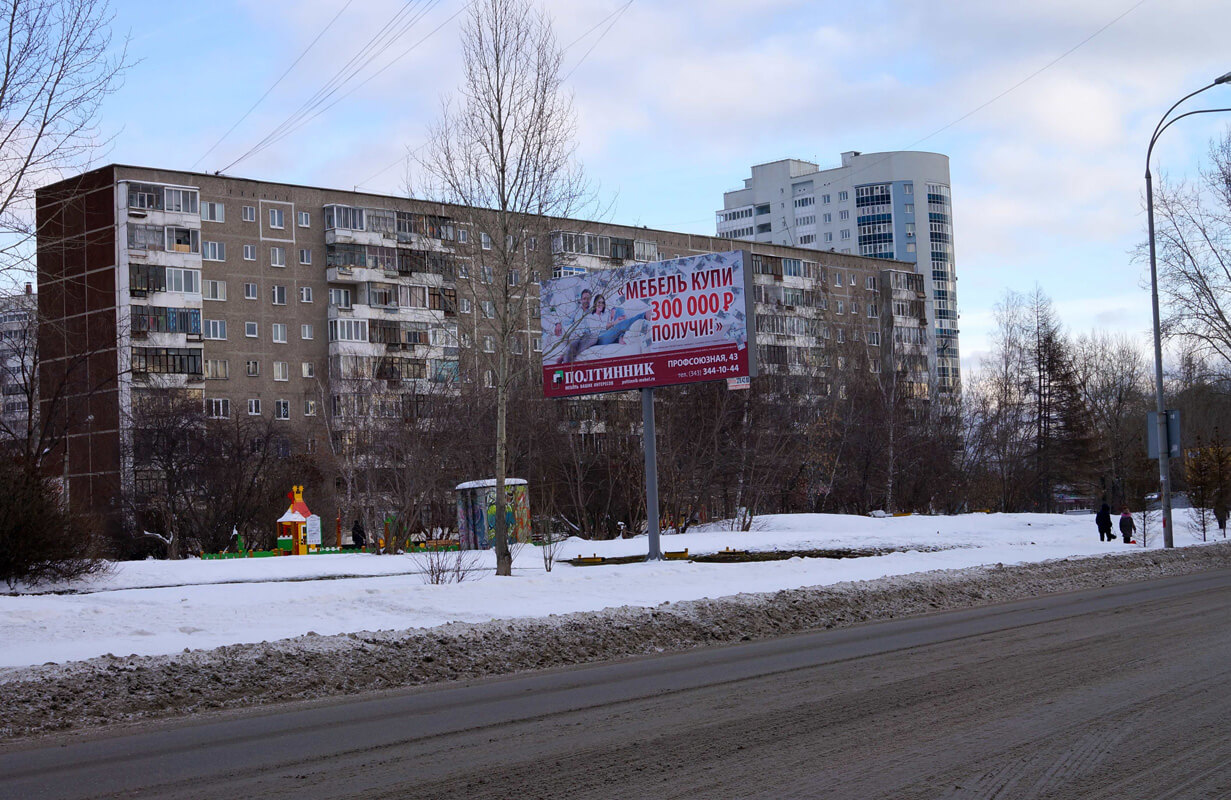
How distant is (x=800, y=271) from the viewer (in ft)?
342

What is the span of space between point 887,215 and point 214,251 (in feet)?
312

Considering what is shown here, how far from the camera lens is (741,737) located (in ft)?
26.7

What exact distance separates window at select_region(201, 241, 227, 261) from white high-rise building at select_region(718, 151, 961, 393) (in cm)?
8009

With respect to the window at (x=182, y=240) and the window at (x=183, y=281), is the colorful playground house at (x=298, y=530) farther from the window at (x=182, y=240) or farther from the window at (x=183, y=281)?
the window at (x=182, y=240)

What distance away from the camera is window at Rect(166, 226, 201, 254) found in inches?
2916

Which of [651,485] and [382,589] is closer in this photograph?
[382,589]

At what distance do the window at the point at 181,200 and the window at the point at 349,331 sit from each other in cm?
1169

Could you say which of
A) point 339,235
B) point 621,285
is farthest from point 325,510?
point 621,285

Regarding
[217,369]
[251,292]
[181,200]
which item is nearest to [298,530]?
[217,369]

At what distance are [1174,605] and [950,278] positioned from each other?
460ft

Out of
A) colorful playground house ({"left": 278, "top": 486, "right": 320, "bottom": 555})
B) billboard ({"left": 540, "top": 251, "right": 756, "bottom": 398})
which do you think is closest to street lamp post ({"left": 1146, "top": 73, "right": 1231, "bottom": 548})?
billboard ({"left": 540, "top": 251, "right": 756, "bottom": 398})

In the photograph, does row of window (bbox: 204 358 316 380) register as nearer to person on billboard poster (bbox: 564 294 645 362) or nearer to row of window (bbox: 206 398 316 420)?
row of window (bbox: 206 398 316 420)

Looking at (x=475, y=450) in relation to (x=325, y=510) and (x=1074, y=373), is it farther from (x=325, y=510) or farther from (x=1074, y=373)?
(x=1074, y=373)

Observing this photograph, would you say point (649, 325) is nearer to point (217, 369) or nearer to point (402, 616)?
point (402, 616)
